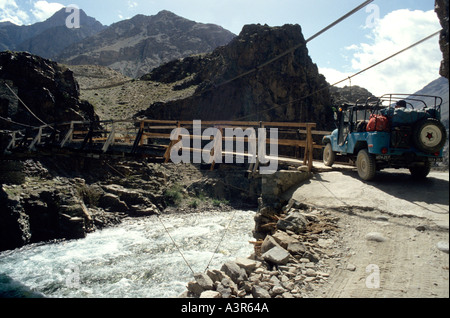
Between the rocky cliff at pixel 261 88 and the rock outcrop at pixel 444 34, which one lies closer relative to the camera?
the rock outcrop at pixel 444 34

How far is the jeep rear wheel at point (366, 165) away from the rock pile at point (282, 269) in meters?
1.88

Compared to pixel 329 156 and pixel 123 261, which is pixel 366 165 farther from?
pixel 123 261

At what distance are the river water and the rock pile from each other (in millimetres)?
4900

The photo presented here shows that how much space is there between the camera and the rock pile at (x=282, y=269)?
14.1 feet

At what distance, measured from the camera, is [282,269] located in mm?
4758

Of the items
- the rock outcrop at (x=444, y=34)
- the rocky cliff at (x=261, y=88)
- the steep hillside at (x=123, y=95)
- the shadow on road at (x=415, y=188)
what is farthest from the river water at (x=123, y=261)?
the rocky cliff at (x=261, y=88)

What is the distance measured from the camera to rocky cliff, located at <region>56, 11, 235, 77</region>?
5162 inches

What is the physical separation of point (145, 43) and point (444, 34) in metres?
161

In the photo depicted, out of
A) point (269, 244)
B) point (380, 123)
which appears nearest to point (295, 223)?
point (269, 244)

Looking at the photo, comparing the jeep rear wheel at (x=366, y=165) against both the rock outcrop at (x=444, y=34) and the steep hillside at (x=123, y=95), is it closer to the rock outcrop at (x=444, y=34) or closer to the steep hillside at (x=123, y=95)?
the rock outcrop at (x=444, y=34)

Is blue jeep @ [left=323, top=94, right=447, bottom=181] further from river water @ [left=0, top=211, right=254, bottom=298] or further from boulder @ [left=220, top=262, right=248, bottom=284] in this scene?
river water @ [left=0, top=211, right=254, bottom=298]

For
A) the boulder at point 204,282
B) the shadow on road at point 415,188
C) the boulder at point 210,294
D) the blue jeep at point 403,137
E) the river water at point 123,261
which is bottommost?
the river water at point 123,261

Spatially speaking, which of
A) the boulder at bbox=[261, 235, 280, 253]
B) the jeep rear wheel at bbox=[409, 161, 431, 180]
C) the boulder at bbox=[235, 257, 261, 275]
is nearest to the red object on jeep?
the jeep rear wheel at bbox=[409, 161, 431, 180]

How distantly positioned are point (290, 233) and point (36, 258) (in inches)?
484
